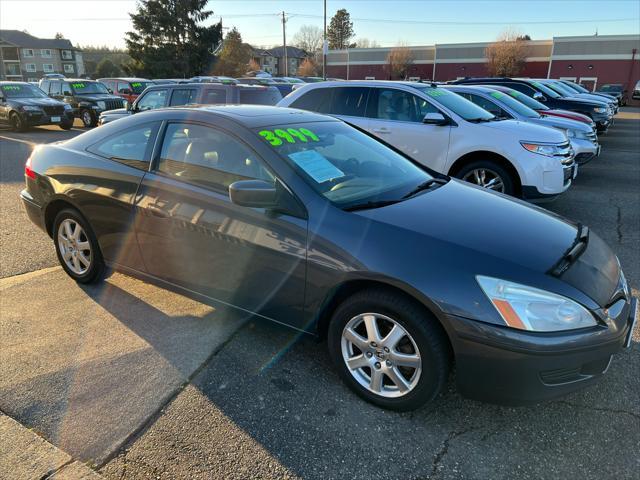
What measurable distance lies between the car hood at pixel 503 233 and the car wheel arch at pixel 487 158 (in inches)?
120

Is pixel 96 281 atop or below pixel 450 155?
below

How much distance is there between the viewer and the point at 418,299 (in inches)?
91.4

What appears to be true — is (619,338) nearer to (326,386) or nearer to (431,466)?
(431,466)

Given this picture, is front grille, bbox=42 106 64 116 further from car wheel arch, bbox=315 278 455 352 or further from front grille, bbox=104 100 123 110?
car wheel arch, bbox=315 278 455 352

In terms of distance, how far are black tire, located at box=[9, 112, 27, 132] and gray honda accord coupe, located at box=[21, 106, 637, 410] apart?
13993 millimetres

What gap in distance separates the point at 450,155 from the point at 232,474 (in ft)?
17.2

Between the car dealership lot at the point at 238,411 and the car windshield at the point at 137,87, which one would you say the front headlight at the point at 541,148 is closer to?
the car dealership lot at the point at 238,411

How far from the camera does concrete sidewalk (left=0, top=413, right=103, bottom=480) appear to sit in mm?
2133

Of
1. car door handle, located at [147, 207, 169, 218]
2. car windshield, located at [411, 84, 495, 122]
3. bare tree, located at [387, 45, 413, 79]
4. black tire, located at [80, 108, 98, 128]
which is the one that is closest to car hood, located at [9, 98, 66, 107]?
black tire, located at [80, 108, 98, 128]

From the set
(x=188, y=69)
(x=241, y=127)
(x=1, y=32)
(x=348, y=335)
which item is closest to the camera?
(x=348, y=335)

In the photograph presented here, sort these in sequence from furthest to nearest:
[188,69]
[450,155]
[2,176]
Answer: [188,69], [2,176], [450,155]

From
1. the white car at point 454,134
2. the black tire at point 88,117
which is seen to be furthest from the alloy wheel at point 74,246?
the black tire at point 88,117

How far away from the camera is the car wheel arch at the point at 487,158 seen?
603 centimetres

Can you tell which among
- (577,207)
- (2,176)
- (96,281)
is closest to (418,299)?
(96,281)
